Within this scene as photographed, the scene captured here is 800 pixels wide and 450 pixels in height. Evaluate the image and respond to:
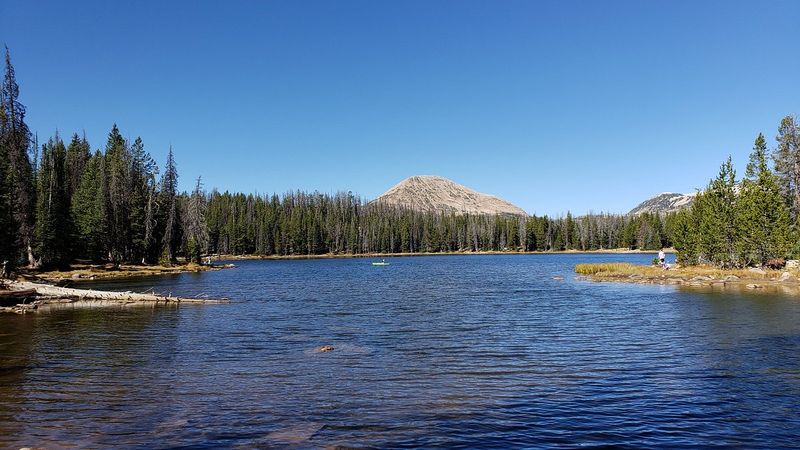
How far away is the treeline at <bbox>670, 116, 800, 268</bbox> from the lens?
65.4 metres

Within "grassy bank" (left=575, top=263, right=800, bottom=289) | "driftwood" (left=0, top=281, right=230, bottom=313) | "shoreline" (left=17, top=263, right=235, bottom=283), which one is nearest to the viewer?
"driftwood" (left=0, top=281, right=230, bottom=313)

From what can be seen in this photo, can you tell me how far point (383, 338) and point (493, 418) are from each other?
14634mm

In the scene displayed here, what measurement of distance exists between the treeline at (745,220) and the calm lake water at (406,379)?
33.5 m

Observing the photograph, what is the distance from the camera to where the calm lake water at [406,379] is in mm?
13695

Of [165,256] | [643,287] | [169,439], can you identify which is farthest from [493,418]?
[165,256]

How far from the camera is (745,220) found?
66562 mm

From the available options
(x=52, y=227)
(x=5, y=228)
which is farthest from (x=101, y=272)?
(x=5, y=228)

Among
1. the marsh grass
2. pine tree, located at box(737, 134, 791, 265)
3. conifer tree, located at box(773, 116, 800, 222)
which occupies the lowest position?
the marsh grass

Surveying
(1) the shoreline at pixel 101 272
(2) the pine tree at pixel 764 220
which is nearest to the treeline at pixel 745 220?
(2) the pine tree at pixel 764 220

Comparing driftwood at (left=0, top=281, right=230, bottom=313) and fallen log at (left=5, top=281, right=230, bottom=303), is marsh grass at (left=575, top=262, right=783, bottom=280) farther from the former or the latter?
fallen log at (left=5, top=281, right=230, bottom=303)

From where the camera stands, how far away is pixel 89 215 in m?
88.6

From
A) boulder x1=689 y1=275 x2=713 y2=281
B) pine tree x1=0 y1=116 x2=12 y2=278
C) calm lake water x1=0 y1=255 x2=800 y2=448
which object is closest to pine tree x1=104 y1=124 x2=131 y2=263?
pine tree x1=0 y1=116 x2=12 y2=278

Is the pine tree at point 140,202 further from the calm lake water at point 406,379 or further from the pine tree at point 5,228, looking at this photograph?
the calm lake water at point 406,379

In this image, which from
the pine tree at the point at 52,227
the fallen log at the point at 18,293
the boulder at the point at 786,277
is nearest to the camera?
the fallen log at the point at 18,293
